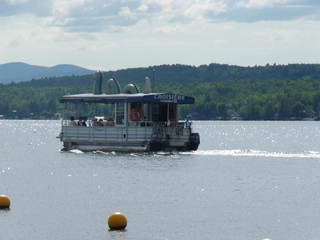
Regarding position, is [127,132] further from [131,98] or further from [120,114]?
[131,98]

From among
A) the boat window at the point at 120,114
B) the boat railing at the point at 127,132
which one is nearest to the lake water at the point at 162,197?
the boat railing at the point at 127,132

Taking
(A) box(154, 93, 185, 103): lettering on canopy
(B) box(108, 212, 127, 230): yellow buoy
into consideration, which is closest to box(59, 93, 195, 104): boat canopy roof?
(A) box(154, 93, 185, 103): lettering on canopy

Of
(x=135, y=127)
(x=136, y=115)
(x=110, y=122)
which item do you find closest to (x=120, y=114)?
Answer: (x=136, y=115)

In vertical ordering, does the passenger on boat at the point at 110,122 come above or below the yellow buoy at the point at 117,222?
above

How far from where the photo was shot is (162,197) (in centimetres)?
3189

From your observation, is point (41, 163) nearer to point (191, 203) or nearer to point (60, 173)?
point (60, 173)

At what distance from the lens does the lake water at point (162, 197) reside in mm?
24234

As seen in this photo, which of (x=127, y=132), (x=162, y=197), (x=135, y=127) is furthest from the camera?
(x=127, y=132)

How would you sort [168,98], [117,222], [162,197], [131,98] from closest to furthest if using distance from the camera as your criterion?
1. [117,222]
2. [162,197]
3. [131,98]
4. [168,98]

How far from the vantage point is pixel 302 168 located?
154 ft

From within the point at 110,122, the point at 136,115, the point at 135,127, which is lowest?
the point at 135,127

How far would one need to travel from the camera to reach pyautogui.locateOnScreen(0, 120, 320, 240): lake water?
24.2 m

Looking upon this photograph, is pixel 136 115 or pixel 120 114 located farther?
pixel 120 114

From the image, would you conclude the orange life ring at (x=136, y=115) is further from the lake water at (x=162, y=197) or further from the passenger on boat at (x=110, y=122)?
the lake water at (x=162, y=197)
